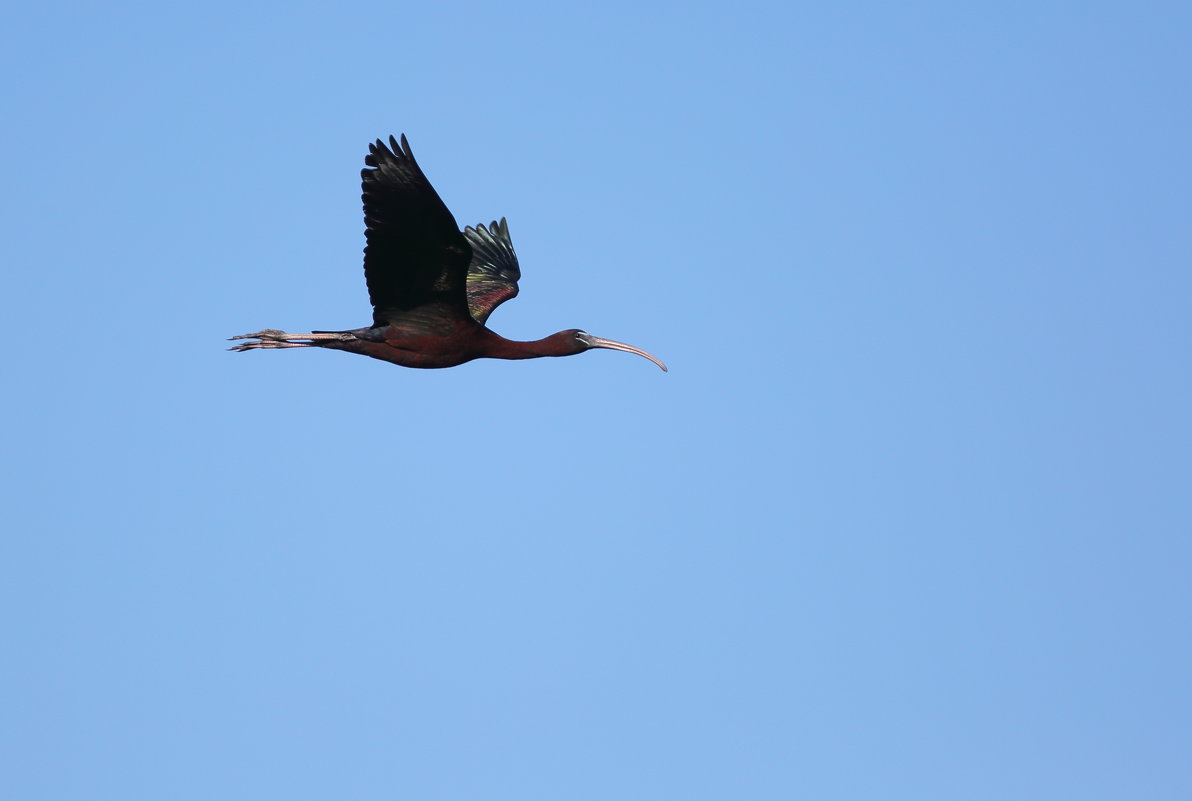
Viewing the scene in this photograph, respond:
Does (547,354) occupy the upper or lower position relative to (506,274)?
lower

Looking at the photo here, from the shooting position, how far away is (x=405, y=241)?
16609 mm

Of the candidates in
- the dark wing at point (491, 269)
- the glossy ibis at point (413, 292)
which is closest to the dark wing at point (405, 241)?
the glossy ibis at point (413, 292)

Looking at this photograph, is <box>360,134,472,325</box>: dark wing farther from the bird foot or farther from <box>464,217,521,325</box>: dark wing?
<box>464,217,521,325</box>: dark wing

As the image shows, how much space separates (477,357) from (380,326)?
135cm

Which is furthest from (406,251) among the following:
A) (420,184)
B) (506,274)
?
(506,274)

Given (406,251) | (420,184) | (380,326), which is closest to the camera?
(420,184)

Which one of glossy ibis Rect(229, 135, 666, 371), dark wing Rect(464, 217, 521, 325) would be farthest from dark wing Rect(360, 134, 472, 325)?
dark wing Rect(464, 217, 521, 325)

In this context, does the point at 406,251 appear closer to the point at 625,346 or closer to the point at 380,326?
the point at 380,326

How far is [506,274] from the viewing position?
22.7 m

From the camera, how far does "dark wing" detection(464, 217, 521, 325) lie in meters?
21.9

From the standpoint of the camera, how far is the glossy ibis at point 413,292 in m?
15.9

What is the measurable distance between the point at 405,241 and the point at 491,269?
6.12 metres

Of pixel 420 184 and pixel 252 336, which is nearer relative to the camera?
pixel 420 184

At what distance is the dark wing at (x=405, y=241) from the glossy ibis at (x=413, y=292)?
11mm
